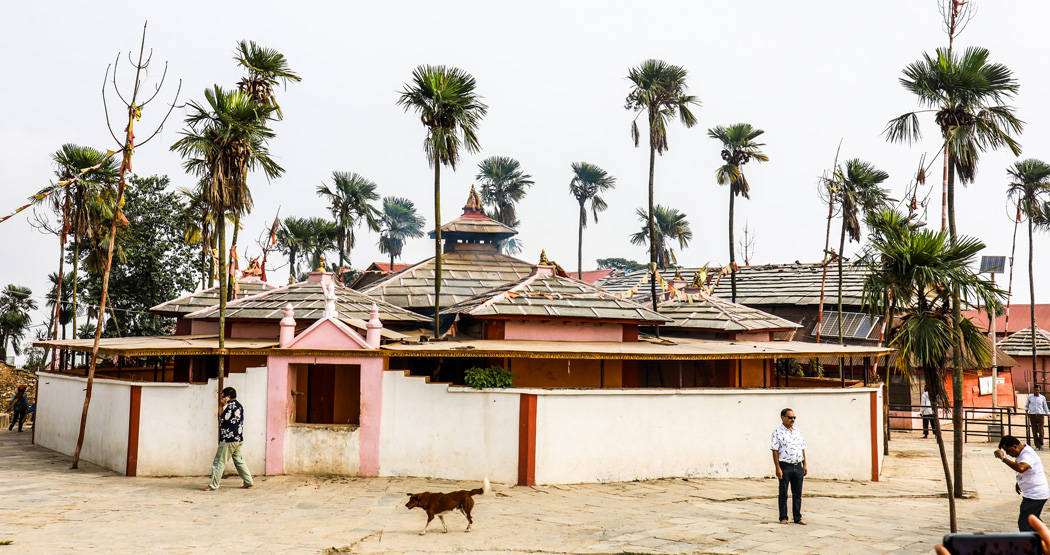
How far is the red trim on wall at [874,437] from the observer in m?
17.1

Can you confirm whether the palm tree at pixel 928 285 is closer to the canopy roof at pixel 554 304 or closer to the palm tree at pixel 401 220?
the canopy roof at pixel 554 304

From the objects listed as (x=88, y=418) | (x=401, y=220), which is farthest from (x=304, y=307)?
(x=401, y=220)

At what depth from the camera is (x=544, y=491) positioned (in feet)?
47.3

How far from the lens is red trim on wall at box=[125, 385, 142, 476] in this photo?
49.9ft

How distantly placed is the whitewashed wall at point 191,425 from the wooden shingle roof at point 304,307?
12.4 feet

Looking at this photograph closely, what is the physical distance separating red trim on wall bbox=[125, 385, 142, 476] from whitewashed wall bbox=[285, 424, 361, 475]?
9.84ft

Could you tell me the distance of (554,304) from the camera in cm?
2020

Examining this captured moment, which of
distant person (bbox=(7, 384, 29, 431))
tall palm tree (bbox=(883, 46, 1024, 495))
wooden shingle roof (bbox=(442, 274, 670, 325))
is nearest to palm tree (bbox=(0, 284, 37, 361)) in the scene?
distant person (bbox=(7, 384, 29, 431))

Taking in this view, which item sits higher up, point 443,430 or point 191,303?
point 191,303

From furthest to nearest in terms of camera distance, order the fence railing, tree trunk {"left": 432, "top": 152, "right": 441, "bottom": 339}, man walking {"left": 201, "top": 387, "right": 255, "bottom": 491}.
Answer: the fence railing < tree trunk {"left": 432, "top": 152, "right": 441, "bottom": 339} < man walking {"left": 201, "top": 387, "right": 255, "bottom": 491}

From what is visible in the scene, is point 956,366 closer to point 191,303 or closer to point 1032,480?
point 1032,480

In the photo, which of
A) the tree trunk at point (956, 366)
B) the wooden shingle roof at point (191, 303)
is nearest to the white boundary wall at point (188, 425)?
the wooden shingle roof at point (191, 303)

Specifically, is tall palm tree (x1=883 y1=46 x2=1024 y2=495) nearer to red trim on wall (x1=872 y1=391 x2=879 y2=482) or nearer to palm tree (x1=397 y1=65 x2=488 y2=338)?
red trim on wall (x1=872 y1=391 x2=879 y2=482)

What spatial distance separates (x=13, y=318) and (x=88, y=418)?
32747 mm
